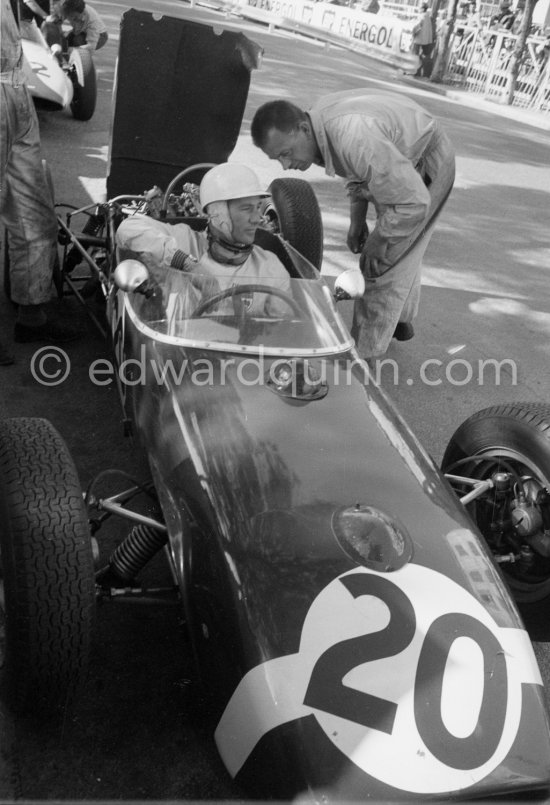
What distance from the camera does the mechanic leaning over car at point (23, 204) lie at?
3.93 m

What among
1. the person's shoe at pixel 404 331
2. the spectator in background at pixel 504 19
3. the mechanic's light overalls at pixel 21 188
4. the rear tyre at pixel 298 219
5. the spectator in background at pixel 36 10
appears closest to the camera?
the mechanic's light overalls at pixel 21 188

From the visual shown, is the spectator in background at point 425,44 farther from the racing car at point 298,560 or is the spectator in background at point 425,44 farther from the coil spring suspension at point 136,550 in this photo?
the coil spring suspension at point 136,550

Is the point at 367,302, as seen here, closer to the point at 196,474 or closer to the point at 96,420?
the point at 96,420

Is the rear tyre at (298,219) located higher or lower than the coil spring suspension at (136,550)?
higher

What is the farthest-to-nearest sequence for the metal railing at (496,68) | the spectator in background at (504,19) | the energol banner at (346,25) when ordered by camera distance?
the spectator in background at (504,19), the energol banner at (346,25), the metal railing at (496,68)

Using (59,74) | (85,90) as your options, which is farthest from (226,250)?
(85,90)

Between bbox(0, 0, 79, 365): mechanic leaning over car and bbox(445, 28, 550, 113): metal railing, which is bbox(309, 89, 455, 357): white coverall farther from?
bbox(445, 28, 550, 113): metal railing

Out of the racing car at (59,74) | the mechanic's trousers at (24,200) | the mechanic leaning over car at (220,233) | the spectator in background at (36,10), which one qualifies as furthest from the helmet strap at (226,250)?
the spectator in background at (36,10)

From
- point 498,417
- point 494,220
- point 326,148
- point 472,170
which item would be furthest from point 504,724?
point 472,170

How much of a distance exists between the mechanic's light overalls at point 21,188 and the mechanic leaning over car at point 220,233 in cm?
110

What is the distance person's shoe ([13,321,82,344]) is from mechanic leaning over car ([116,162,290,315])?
1.29 m

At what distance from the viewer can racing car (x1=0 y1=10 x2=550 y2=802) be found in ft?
6.11

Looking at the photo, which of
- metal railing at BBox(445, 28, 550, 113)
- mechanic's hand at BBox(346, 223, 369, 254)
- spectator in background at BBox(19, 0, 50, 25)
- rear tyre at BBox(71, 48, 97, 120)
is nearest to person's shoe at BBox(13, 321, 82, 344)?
mechanic's hand at BBox(346, 223, 369, 254)

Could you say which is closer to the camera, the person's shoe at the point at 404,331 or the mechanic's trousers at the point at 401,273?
the mechanic's trousers at the point at 401,273
